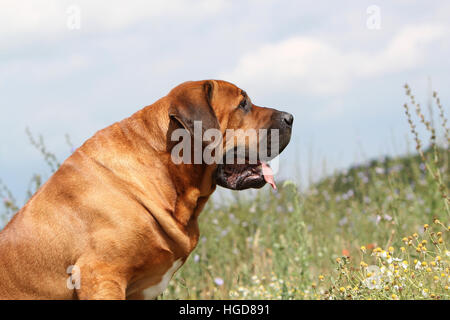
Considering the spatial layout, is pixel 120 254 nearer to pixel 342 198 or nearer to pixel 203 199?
pixel 203 199

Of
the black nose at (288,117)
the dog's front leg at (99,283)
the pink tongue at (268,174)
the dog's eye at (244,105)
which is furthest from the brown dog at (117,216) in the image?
the black nose at (288,117)

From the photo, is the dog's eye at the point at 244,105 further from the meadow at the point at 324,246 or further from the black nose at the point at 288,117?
the meadow at the point at 324,246

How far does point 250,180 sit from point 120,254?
1148 millimetres

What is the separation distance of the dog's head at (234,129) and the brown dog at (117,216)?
2cm

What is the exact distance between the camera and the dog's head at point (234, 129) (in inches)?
141

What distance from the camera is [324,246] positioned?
6.46 metres

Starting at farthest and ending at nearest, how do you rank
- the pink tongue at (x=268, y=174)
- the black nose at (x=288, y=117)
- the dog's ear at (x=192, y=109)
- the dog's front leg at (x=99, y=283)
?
the black nose at (x=288, y=117) < the pink tongue at (x=268, y=174) < the dog's ear at (x=192, y=109) < the dog's front leg at (x=99, y=283)

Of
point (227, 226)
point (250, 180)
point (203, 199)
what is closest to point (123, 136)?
Result: point (203, 199)

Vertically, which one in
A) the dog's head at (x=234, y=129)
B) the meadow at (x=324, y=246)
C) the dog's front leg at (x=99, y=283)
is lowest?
the meadow at (x=324, y=246)

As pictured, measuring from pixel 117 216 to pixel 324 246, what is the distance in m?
3.71

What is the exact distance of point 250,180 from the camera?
3969 mm

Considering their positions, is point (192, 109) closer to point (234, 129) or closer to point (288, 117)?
point (234, 129)

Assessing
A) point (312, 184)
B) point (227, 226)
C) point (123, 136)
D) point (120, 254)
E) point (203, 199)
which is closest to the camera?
point (120, 254)

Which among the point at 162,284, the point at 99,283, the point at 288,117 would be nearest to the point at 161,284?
the point at 162,284
